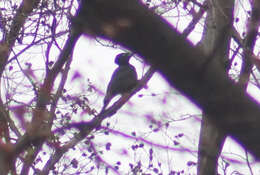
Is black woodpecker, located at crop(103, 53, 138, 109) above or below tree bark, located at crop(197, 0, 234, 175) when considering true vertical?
above

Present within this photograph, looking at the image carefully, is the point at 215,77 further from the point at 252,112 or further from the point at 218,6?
the point at 218,6

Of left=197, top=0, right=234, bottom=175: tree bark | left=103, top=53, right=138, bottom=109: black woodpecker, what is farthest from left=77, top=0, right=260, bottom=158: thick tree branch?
left=103, top=53, right=138, bottom=109: black woodpecker

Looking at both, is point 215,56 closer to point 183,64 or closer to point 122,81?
point 183,64

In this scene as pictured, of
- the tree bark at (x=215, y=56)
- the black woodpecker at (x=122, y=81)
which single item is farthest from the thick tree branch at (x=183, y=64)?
the black woodpecker at (x=122, y=81)

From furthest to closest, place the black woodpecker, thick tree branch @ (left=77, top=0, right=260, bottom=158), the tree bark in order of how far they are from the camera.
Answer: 1. the black woodpecker
2. the tree bark
3. thick tree branch @ (left=77, top=0, right=260, bottom=158)

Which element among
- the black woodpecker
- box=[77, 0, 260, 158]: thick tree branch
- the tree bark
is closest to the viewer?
box=[77, 0, 260, 158]: thick tree branch

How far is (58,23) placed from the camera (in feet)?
14.2

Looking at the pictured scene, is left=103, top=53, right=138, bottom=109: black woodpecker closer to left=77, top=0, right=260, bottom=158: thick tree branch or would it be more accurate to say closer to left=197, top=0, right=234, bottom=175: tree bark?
left=197, top=0, right=234, bottom=175: tree bark

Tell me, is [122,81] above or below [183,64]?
above

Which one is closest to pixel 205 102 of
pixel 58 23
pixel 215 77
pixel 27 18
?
pixel 215 77

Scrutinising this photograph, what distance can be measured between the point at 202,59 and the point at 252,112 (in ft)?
0.48

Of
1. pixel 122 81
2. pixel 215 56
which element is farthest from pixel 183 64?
pixel 122 81

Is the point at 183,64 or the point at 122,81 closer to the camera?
the point at 183,64

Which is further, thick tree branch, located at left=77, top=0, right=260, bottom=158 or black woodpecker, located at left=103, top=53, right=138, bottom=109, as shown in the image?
black woodpecker, located at left=103, top=53, right=138, bottom=109
